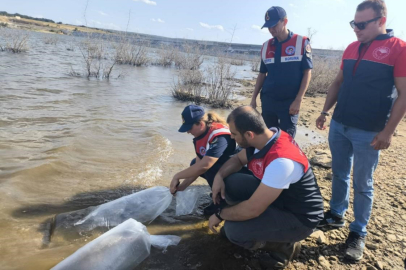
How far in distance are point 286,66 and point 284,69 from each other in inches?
1.6

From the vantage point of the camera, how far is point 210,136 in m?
2.87

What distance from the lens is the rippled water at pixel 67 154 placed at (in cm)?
296

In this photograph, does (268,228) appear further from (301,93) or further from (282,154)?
(301,93)

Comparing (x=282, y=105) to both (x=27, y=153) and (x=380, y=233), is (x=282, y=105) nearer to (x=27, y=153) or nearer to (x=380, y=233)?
(x=380, y=233)

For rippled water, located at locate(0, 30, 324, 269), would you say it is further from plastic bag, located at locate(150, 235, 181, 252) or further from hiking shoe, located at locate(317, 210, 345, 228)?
hiking shoe, located at locate(317, 210, 345, 228)

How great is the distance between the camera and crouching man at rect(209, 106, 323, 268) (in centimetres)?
207

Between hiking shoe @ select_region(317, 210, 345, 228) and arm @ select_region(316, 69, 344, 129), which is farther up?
arm @ select_region(316, 69, 344, 129)

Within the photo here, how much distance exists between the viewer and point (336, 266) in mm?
2545

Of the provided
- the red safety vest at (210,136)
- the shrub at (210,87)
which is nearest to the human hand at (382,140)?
the red safety vest at (210,136)

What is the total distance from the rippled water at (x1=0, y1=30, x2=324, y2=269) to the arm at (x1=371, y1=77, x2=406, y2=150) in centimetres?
273

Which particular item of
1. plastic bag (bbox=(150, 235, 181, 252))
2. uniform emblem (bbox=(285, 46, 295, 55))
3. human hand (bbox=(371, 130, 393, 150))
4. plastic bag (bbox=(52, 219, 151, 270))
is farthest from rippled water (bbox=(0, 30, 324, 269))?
human hand (bbox=(371, 130, 393, 150))

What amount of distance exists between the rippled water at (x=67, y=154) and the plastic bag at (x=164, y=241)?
705 millimetres

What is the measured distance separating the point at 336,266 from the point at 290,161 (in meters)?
1.21

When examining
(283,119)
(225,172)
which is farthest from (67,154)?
(283,119)
